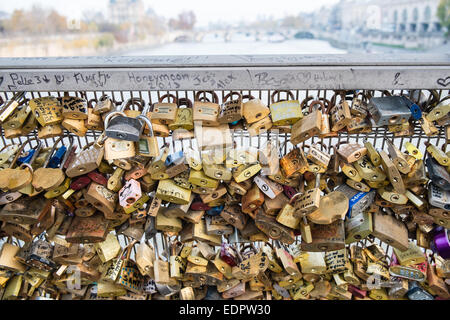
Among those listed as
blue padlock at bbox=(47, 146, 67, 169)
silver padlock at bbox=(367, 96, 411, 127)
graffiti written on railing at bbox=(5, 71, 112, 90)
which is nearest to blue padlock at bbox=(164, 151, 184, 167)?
graffiti written on railing at bbox=(5, 71, 112, 90)

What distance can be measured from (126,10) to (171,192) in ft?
123

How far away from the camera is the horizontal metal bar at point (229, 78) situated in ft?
4.66

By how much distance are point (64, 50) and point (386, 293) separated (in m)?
22.2

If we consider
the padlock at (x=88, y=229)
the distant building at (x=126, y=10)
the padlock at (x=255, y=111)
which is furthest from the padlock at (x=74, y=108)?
the distant building at (x=126, y=10)

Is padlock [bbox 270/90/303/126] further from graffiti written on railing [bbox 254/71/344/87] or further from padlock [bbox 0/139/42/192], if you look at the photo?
padlock [bbox 0/139/42/192]

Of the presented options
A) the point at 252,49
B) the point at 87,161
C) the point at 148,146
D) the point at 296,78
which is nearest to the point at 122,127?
the point at 148,146

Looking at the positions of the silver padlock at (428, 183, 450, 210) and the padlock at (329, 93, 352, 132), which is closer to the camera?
the padlock at (329, 93, 352, 132)

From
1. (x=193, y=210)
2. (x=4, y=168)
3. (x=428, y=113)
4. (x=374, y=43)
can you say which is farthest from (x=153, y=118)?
(x=374, y=43)

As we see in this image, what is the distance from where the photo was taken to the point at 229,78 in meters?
1.46

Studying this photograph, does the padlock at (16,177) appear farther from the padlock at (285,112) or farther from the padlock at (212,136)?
the padlock at (285,112)

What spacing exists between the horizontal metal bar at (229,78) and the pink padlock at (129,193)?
1.58 feet

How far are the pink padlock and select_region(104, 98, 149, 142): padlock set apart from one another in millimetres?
292

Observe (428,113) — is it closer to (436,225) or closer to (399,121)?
(399,121)

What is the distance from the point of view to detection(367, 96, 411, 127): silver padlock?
141 centimetres
